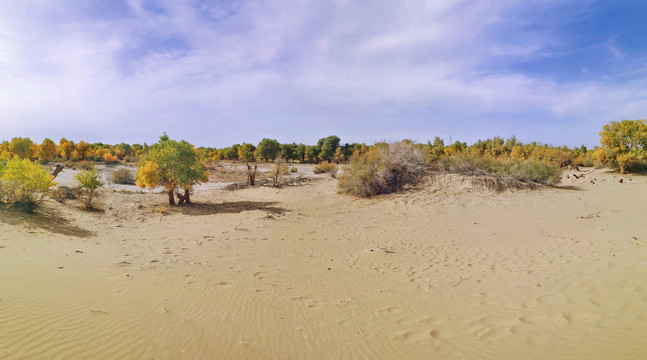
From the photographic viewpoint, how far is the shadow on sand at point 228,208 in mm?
14219

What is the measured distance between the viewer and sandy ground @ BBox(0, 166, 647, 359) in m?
3.29

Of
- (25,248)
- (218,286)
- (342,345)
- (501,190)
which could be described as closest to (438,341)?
(342,345)

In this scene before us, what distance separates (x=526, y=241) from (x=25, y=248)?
12.7m

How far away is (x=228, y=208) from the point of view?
1538 centimetres

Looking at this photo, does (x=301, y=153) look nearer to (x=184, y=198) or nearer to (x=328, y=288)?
(x=184, y=198)

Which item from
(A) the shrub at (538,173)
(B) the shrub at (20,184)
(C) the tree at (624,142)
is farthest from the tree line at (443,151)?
(B) the shrub at (20,184)

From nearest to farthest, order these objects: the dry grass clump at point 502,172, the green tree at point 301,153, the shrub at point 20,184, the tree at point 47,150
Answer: the shrub at point 20,184 < the dry grass clump at point 502,172 < the tree at point 47,150 < the green tree at point 301,153

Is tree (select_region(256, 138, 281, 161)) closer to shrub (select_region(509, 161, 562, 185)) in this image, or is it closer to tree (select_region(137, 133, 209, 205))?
tree (select_region(137, 133, 209, 205))

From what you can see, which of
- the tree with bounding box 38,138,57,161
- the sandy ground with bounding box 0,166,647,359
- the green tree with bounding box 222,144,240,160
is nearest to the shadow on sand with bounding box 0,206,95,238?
the sandy ground with bounding box 0,166,647,359

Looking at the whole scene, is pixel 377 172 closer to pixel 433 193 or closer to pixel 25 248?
pixel 433 193

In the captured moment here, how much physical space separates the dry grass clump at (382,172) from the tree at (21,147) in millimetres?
45378

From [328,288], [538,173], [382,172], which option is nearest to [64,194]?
[328,288]

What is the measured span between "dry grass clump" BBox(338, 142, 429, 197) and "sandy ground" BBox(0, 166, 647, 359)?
19.5 feet

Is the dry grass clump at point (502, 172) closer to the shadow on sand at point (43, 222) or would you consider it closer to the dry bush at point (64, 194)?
the shadow on sand at point (43, 222)
